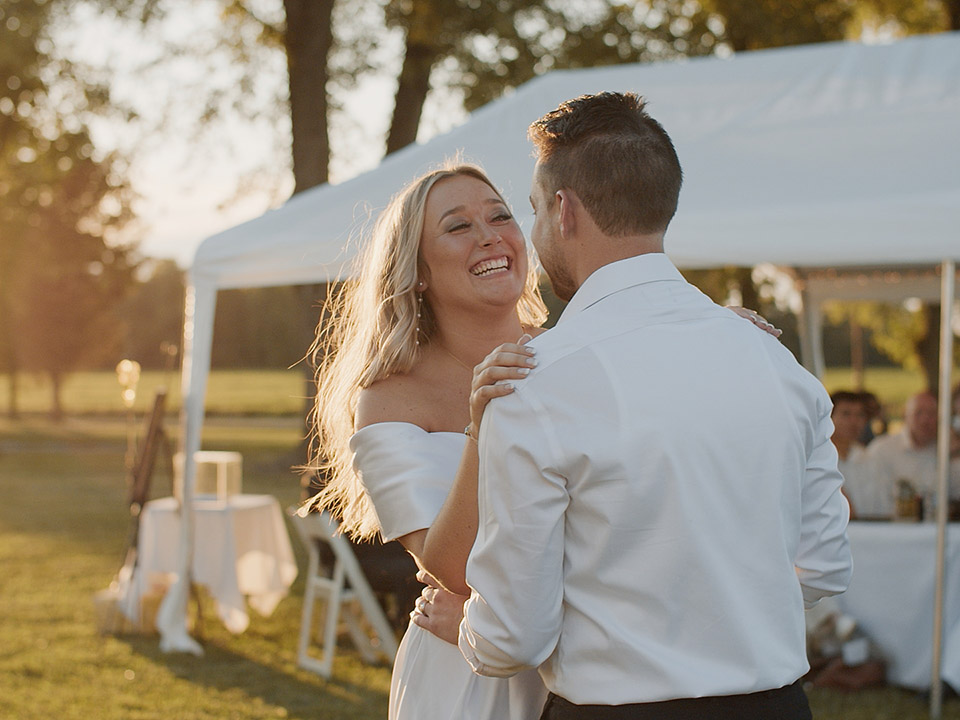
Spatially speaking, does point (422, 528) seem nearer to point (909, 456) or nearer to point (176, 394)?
point (909, 456)

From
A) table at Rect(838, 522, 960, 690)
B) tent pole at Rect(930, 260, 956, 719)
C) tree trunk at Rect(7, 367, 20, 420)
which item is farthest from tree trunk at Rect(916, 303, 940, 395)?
tree trunk at Rect(7, 367, 20, 420)

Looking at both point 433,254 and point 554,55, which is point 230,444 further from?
point 433,254

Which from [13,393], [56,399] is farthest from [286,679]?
[13,393]

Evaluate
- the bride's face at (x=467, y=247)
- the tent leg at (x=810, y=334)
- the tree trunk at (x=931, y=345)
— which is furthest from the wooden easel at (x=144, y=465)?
the tree trunk at (x=931, y=345)

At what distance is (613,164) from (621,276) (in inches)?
6.5

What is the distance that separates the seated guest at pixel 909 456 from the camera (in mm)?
6543

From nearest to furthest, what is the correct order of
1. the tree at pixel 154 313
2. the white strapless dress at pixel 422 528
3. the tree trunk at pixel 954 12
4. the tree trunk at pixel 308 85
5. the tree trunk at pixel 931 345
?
the white strapless dress at pixel 422 528, the tree trunk at pixel 308 85, the tree trunk at pixel 931 345, the tree trunk at pixel 954 12, the tree at pixel 154 313

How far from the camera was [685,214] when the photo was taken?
5.12 meters

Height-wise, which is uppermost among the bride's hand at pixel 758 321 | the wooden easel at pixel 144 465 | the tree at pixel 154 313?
the tree at pixel 154 313

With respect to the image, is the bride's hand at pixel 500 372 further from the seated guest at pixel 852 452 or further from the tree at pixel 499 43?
the tree at pixel 499 43

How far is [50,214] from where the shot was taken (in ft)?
102

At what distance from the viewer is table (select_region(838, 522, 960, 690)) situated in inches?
218

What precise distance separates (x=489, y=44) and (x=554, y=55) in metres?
0.87

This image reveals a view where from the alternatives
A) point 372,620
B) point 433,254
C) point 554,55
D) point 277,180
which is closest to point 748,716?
point 433,254
